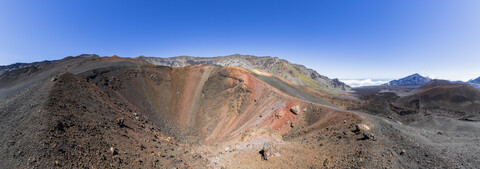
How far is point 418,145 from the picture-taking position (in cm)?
A: 1102

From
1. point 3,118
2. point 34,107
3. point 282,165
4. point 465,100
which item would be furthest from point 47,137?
point 465,100

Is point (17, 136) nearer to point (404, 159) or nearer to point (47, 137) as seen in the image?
point (47, 137)

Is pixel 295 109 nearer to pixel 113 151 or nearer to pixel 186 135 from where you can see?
pixel 186 135

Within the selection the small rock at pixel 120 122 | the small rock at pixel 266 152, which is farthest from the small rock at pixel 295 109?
the small rock at pixel 120 122

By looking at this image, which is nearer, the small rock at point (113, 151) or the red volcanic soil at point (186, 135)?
the red volcanic soil at point (186, 135)

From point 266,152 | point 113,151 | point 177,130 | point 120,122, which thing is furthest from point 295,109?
point 120,122

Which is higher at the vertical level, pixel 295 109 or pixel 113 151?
pixel 295 109

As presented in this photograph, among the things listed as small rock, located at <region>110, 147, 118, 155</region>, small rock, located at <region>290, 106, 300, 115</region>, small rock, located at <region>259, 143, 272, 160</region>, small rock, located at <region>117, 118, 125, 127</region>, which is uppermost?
small rock, located at <region>290, 106, 300, 115</region>

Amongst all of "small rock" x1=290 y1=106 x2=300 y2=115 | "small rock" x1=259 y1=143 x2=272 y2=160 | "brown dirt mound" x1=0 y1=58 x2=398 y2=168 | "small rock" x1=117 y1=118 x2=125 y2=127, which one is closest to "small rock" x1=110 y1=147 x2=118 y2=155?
"brown dirt mound" x1=0 y1=58 x2=398 y2=168

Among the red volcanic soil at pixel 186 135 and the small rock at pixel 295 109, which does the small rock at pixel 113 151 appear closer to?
the red volcanic soil at pixel 186 135

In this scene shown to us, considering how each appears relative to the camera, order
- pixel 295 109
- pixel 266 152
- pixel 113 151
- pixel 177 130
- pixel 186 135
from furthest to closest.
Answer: pixel 177 130 → pixel 186 135 → pixel 295 109 → pixel 266 152 → pixel 113 151

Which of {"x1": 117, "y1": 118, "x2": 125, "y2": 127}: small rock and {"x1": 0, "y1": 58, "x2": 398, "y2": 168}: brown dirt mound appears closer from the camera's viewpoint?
{"x1": 0, "y1": 58, "x2": 398, "y2": 168}: brown dirt mound

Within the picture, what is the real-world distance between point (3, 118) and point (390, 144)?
80.0 ft

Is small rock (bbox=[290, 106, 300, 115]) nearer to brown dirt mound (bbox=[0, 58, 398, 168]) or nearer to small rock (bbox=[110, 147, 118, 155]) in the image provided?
brown dirt mound (bbox=[0, 58, 398, 168])
